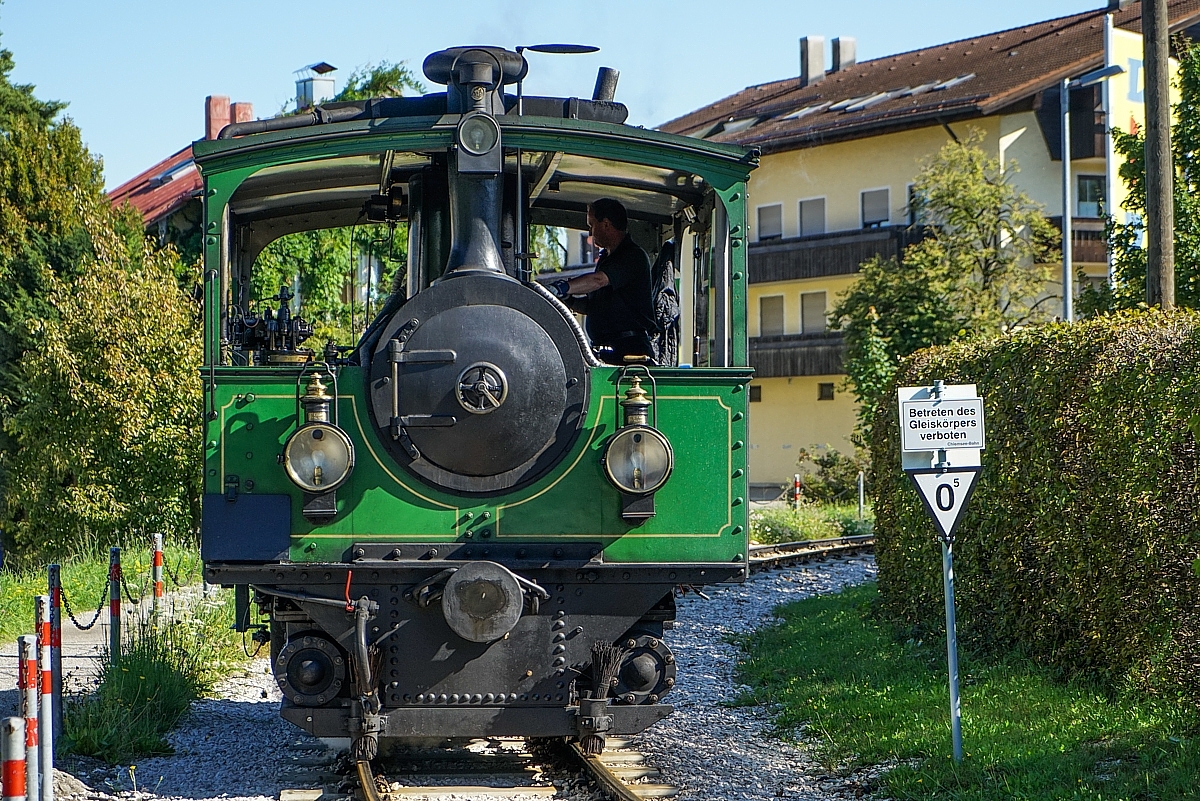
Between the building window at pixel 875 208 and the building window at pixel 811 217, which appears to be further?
the building window at pixel 811 217

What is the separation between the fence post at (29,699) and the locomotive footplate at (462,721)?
110 centimetres

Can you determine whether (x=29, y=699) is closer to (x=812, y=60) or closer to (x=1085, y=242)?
(x=1085, y=242)

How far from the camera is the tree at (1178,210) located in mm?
14789

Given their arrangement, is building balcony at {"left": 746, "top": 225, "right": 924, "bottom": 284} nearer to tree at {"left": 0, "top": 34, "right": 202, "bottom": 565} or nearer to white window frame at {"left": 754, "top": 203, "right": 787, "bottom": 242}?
white window frame at {"left": 754, "top": 203, "right": 787, "bottom": 242}

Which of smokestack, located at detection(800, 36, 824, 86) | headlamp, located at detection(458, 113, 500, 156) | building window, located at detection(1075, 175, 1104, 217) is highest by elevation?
smokestack, located at detection(800, 36, 824, 86)

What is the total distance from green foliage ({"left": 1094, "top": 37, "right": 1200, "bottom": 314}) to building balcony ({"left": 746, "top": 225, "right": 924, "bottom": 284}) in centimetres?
1858

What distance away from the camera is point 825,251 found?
37.8 meters

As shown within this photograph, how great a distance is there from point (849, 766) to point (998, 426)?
316 centimetres

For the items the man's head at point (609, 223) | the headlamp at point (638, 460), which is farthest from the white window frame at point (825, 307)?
the headlamp at point (638, 460)

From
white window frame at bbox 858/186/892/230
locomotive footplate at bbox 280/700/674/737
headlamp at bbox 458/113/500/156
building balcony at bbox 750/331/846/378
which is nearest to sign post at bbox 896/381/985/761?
locomotive footplate at bbox 280/700/674/737

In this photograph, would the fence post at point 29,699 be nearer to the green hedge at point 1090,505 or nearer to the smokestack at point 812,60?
the green hedge at point 1090,505

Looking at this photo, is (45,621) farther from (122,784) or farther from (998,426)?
(998,426)

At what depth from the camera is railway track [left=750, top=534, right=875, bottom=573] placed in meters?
18.1

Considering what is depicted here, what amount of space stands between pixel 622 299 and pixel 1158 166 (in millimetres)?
7036
